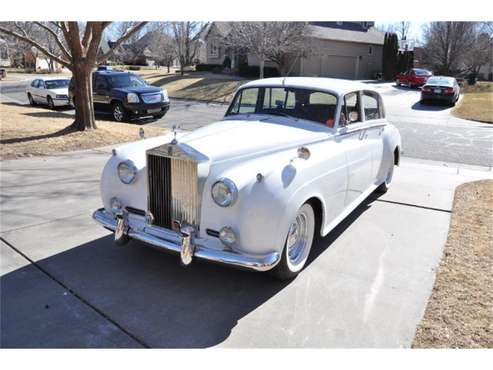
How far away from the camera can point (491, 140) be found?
12445 millimetres

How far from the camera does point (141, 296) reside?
3.46 metres

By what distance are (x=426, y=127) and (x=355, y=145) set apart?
11.1 meters

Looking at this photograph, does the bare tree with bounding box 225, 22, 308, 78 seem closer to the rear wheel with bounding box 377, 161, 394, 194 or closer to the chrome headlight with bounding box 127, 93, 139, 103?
the chrome headlight with bounding box 127, 93, 139, 103

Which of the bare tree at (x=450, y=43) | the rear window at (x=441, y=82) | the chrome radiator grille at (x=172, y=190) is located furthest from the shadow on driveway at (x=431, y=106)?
the bare tree at (x=450, y=43)

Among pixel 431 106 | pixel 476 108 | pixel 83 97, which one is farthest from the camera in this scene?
pixel 431 106

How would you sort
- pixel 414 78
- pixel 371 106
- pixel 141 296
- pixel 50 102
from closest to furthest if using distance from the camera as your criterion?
pixel 141 296
pixel 371 106
pixel 50 102
pixel 414 78

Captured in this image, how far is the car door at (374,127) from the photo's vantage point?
5.29m

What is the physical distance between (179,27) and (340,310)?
38530 millimetres

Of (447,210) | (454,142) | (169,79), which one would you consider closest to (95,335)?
(447,210)

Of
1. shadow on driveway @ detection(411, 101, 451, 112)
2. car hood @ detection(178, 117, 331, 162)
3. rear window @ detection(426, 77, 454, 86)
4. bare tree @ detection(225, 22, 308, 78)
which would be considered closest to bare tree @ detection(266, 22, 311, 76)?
bare tree @ detection(225, 22, 308, 78)

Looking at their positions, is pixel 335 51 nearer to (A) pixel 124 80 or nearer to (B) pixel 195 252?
(A) pixel 124 80

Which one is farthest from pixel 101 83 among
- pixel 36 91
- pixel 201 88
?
pixel 201 88

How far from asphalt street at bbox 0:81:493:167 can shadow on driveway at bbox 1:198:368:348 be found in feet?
24.1

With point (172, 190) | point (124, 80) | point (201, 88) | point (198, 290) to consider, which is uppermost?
point (124, 80)
